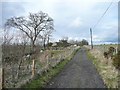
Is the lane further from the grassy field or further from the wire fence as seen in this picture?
the wire fence

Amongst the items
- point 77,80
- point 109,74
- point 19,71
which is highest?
point 109,74

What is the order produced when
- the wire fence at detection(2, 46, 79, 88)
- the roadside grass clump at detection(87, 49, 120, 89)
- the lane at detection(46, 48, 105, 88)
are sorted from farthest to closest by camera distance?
the wire fence at detection(2, 46, 79, 88) < the lane at detection(46, 48, 105, 88) < the roadside grass clump at detection(87, 49, 120, 89)

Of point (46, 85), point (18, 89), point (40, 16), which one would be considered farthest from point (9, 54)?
point (40, 16)

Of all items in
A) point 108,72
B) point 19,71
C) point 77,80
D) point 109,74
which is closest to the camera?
point 77,80

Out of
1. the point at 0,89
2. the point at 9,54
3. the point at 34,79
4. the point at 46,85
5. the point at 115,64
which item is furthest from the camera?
the point at 9,54

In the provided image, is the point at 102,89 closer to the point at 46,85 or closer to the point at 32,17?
the point at 46,85

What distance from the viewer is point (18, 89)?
1112 centimetres

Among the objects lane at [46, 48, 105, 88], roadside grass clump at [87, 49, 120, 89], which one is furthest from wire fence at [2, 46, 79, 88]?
roadside grass clump at [87, 49, 120, 89]

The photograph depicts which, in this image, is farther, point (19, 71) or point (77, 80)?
point (19, 71)

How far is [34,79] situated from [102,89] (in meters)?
4.20

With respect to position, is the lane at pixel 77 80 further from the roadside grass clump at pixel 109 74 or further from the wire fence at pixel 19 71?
the wire fence at pixel 19 71

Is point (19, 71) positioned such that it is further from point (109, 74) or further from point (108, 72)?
point (109, 74)

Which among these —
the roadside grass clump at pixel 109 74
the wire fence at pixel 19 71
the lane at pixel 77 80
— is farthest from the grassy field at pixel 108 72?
the wire fence at pixel 19 71

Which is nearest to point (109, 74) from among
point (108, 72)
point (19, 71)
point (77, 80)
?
point (108, 72)
